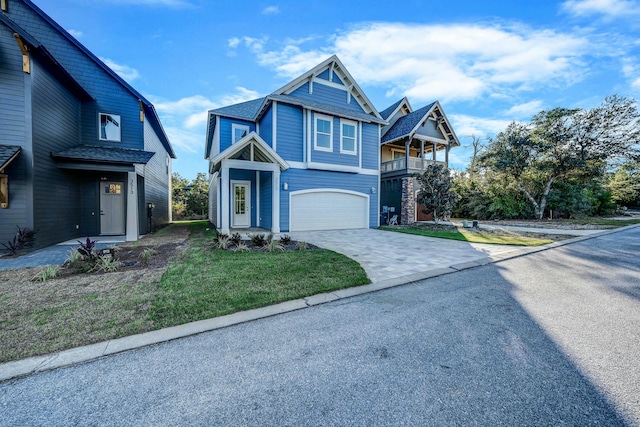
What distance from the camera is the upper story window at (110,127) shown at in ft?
35.1

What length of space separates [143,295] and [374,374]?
3.63 meters

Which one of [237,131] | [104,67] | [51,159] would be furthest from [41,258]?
[237,131]

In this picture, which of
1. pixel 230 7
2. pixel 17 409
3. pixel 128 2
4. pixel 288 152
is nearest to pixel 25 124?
pixel 128 2

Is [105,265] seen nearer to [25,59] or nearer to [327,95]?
[25,59]

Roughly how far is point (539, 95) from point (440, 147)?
7.38 m

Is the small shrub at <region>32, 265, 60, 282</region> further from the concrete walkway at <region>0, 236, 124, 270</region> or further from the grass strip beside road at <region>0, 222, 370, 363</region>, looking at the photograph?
the concrete walkway at <region>0, 236, 124, 270</region>

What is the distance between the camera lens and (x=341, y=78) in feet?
44.1

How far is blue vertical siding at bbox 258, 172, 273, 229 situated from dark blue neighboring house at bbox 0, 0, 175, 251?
4931mm

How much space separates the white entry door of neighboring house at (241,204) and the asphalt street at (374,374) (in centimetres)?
1099

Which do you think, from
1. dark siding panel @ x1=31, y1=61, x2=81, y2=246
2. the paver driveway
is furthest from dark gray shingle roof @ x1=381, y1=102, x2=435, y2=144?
dark siding panel @ x1=31, y1=61, x2=81, y2=246

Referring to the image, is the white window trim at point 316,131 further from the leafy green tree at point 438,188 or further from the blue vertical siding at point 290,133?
the leafy green tree at point 438,188

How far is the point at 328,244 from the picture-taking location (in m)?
8.73

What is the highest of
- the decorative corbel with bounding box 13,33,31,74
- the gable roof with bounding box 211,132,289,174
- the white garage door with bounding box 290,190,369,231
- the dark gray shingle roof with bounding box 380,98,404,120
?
the dark gray shingle roof with bounding box 380,98,404,120

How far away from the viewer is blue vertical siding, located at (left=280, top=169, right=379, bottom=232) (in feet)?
38.8
